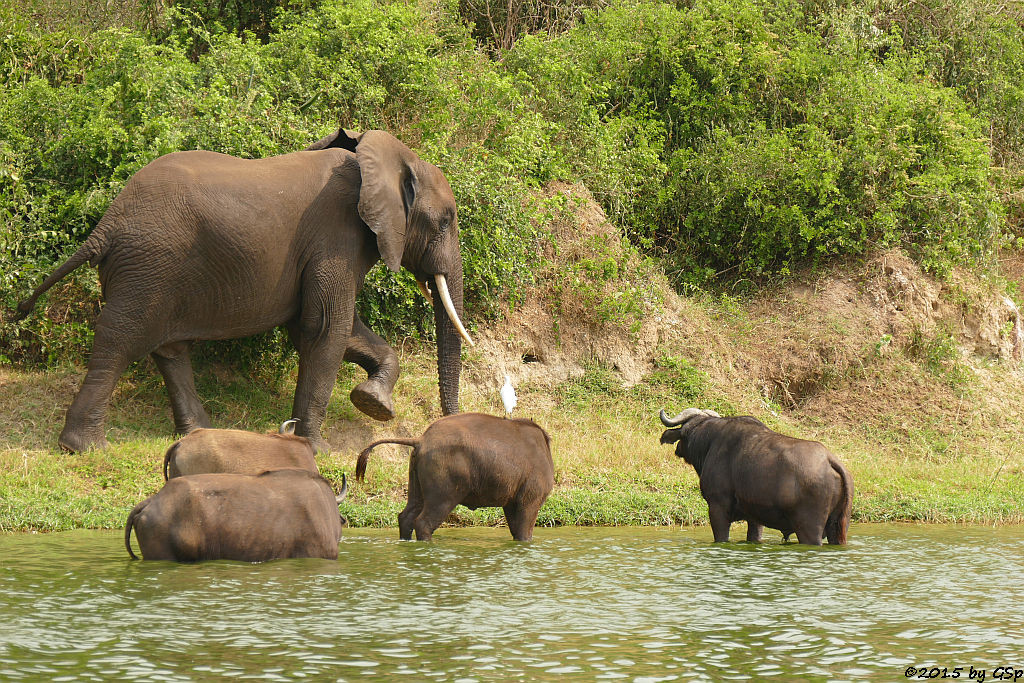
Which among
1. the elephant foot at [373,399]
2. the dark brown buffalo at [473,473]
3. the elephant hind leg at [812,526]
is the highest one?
the elephant foot at [373,399]

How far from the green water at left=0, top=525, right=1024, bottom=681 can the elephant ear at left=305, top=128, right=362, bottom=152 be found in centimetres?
481

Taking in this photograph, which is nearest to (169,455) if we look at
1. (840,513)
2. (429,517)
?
(429,517)

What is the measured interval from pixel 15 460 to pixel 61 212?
3.56 meters

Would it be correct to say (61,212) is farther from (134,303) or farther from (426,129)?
(426,129)

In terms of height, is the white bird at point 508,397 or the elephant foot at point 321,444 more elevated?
the white bird at point 508,397

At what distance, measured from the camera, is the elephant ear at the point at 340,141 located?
512 inches

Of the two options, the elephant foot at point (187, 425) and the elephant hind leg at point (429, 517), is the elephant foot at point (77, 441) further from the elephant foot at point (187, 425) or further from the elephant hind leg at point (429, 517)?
the elephant hind leg at point (429, 517)

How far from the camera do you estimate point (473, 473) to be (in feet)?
31.7

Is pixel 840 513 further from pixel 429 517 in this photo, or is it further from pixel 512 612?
pixel 512 612

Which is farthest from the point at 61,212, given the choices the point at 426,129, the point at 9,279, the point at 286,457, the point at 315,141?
the point at 286,457

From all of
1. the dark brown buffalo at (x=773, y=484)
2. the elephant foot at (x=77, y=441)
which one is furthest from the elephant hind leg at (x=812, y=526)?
the elephant foot at (x=77, y=441)

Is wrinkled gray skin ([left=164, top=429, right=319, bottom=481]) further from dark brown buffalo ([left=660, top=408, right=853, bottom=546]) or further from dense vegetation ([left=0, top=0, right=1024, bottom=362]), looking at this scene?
dense vegetation ([left=0, top=0, right=1024, bottom=362])

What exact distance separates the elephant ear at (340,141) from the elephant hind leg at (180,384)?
2417 millimetres

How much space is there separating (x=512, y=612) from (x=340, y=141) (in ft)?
23.4
